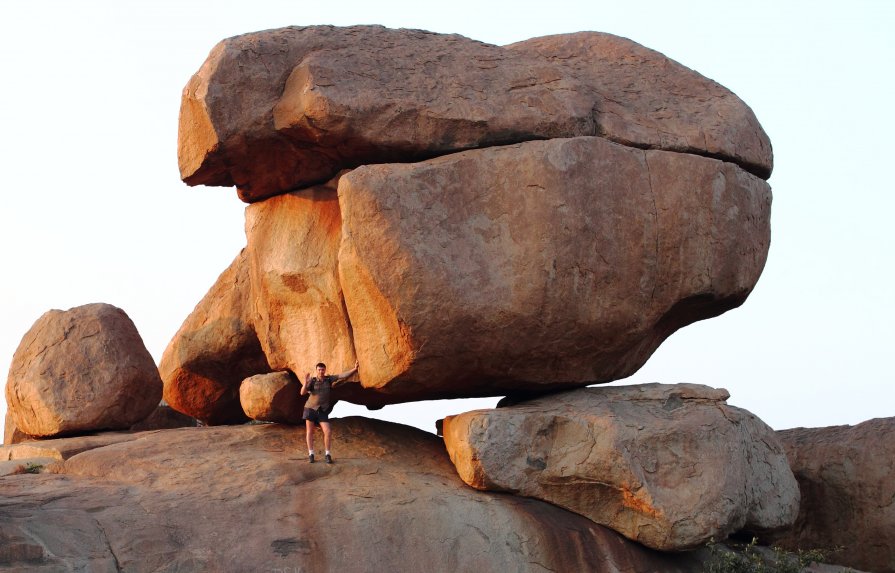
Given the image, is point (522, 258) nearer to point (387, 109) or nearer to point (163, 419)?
point (387, 109)

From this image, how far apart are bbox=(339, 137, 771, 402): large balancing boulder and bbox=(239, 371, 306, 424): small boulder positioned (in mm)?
1397

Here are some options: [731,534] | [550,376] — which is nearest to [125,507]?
[550,376]

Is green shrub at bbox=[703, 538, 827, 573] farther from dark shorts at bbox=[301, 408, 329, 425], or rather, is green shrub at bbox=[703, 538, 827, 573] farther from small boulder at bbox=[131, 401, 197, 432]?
small boulder at bbox=[131, 401, 197, 432]

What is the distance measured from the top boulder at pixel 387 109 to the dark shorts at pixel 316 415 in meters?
3.21

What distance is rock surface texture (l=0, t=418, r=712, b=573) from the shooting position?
12312mm

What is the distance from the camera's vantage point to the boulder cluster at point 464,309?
13.7 metres

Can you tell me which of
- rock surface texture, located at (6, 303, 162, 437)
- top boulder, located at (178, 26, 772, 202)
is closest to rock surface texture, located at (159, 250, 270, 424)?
rock surface texture, located at (6, 303, 162, 437)

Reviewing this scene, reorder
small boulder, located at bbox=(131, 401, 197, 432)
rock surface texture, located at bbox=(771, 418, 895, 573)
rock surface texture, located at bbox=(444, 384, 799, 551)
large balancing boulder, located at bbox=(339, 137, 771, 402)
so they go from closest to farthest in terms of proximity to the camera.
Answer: large balancing boulder, located at bbox=(339, 137, 771, 402) → rock surface texture, located at bbox=(444, 384, 799, 551) → rock surface texture, located at bbox=(771, 418, 895, 573) → small boulder, located at bbox=(131, 401, 197, 432)

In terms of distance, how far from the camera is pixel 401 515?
1352 cm

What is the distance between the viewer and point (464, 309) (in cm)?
1416

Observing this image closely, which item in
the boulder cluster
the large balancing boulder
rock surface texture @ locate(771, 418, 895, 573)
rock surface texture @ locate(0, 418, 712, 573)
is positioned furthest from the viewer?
rock surface texture @ locate(771, 418, 895, 573)

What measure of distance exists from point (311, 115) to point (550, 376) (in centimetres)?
447

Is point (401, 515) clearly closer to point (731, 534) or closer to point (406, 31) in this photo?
point (731, 534)

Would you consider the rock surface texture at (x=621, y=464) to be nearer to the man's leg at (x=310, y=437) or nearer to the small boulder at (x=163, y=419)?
the man's leg at (x=310, y=437)
